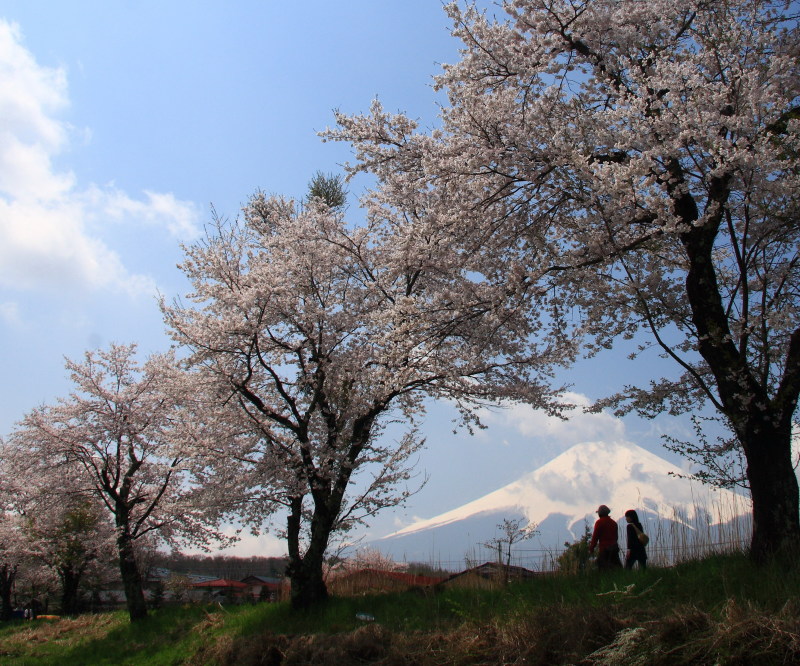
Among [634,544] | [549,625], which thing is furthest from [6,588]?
[549,625]

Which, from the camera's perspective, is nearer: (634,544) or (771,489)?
(771,489)

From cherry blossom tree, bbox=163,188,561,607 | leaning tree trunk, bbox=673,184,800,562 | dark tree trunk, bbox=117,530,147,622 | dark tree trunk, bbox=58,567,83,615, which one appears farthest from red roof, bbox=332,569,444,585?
dark tree trunk, bbox=58,567,83,615

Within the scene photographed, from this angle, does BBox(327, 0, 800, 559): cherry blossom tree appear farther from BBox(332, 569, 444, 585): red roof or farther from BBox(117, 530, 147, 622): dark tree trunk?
BBox(117, 530, 147, 622): dark tree trunk

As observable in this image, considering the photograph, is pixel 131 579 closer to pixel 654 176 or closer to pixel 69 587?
pixel 69 587

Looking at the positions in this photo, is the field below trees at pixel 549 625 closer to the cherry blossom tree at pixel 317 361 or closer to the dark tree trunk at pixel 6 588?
the cherry blossom tree at pixel 317 361

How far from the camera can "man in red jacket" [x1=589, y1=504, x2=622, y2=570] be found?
9.76m

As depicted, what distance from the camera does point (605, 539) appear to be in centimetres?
988

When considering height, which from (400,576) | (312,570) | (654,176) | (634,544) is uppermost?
(654,176)

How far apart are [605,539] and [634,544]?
47 centimetres

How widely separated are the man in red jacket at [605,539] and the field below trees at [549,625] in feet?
3.40

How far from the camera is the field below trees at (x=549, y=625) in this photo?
5.28 metres

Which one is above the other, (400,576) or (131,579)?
(400,576)

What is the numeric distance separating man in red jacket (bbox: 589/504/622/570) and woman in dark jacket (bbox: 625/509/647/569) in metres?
0.20

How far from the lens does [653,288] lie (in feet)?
24.8
